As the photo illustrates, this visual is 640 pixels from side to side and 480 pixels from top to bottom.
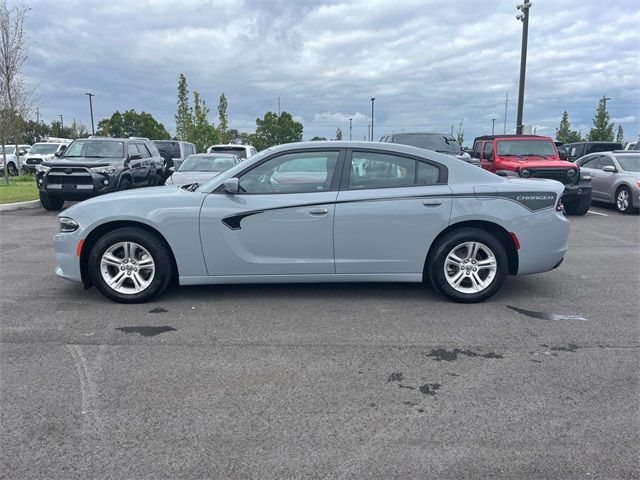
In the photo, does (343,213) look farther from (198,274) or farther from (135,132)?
(135,132)

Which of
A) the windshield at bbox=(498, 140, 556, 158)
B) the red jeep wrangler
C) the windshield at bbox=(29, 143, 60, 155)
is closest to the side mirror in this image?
the red jeep wrangler

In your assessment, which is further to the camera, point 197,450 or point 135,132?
point 135,132

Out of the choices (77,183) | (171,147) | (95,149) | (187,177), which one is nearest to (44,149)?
(171,147)

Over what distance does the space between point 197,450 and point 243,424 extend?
0.34 meters

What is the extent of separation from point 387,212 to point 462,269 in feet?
3.20

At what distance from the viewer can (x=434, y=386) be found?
3.60 meters

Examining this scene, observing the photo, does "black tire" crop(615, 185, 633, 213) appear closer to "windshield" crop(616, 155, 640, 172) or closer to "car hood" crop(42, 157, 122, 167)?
"windshield" crop(616, 155, 640, 172)

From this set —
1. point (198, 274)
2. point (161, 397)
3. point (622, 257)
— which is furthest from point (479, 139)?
point (161, 397)

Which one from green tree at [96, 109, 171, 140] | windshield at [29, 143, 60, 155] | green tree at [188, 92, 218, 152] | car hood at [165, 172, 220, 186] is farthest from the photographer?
green tree at [96, 109, 171, 140]

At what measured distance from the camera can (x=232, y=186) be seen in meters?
5.13

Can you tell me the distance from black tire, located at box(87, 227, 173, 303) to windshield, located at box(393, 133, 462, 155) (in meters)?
9.21

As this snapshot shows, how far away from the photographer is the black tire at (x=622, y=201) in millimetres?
13288

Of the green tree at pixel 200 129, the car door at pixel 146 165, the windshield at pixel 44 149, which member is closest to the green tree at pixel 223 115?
the green tree at pixel 200 129

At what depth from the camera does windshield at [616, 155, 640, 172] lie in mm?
13852
